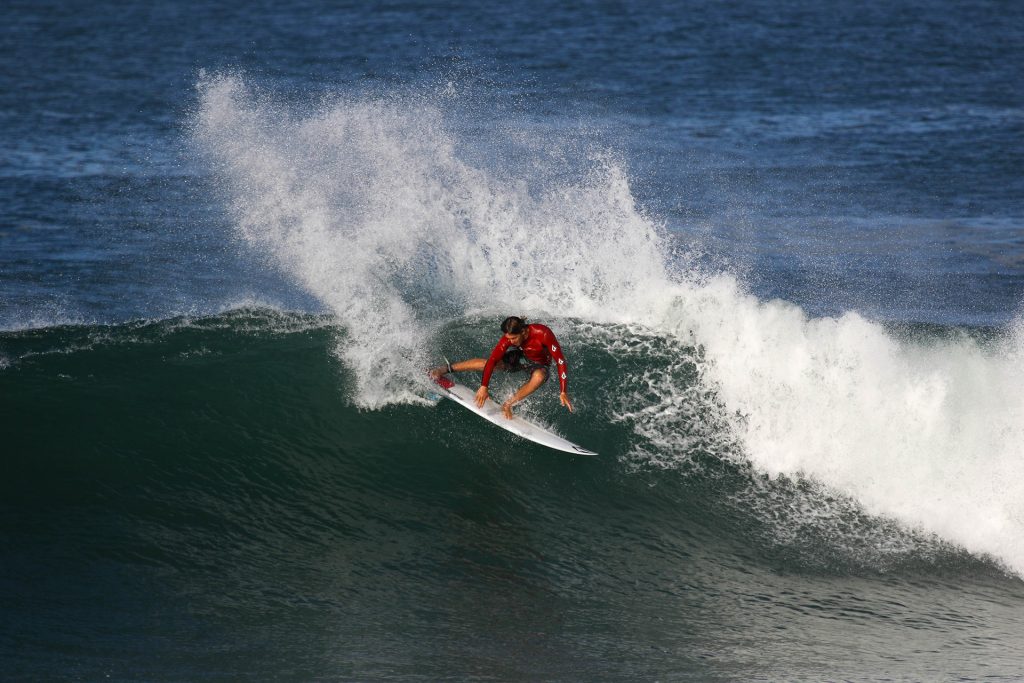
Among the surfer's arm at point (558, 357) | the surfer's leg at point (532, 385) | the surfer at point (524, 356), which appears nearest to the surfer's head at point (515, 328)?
the surfer at point (524, 356)

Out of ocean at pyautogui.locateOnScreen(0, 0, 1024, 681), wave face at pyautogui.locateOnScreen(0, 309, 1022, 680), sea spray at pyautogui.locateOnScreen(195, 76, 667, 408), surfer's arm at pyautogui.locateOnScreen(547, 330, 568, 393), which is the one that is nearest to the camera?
wave face at pyautogui.locateOnScreen(0, 309, 1022, 680)

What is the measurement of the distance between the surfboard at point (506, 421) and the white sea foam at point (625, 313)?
0.69 m

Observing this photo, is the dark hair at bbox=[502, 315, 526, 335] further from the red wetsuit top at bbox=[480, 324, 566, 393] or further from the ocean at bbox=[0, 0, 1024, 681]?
the ocean at bbox=[0, 0, 1024, 681]

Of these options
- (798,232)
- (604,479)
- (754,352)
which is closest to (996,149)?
(798,232)

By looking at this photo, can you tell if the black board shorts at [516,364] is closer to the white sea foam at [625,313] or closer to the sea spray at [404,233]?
the white sea foam at [625,313]

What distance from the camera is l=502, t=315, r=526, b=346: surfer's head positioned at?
10742mm

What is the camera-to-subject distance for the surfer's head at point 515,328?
35.2ft

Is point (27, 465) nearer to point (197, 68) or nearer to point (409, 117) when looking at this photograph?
point (409, 117)

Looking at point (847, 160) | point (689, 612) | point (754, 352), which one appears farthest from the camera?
point (847, 160)

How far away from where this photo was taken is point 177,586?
915 cm

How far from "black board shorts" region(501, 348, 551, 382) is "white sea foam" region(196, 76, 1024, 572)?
1.30 m

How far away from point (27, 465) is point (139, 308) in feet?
17.4

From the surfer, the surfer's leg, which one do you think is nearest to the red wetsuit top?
the surfer

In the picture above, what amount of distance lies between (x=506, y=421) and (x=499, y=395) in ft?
2.22
